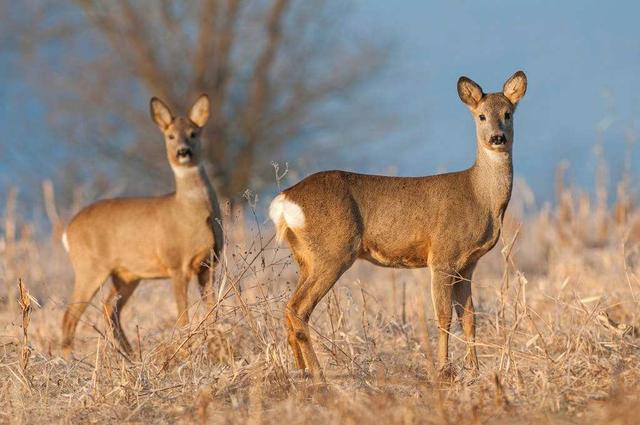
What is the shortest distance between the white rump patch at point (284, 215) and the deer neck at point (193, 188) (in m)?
2.40

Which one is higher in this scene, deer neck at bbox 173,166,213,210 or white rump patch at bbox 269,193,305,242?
deer neck at bbox 173,166,213,210

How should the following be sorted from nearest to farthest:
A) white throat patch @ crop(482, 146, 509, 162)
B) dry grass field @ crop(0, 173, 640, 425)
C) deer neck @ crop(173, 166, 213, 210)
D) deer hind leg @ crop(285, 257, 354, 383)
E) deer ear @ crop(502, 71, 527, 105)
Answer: dry grass field @ crop(0, 173, 640, 425)
deer hind leg @ crop(285, 257, 354, 383)
white throat patch @ crop(482, 146, 509, 162)
deer ear @ crop(502, 71, 527, 105)
deer neck @ crop(173, 166, 213, 210)

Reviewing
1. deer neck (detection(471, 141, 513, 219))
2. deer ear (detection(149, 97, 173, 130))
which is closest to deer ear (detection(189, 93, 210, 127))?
deer ear (detection(149, 97, 173, 130))

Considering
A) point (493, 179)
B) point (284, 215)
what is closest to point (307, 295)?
point (284, 215)

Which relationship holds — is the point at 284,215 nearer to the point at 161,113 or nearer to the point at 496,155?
the point at 496,155

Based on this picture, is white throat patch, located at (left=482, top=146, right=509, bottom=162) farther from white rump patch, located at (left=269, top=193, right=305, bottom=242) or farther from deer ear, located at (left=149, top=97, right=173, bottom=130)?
deer ear, located at (left=149, top=97, right=173, bottom=130)

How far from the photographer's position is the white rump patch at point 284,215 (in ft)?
19.4

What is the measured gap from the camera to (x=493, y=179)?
6.14 metres

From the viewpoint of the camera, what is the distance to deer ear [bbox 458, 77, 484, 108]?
630cm

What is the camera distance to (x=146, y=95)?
22312mm

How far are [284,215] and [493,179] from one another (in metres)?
1.21

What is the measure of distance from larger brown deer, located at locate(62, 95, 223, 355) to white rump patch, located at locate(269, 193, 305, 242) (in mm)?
1979

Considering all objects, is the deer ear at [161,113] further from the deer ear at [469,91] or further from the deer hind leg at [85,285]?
the deer ear at [469,91]

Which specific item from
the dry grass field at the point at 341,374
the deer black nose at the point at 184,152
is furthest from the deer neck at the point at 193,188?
the dry grass field at the point at 341,374
